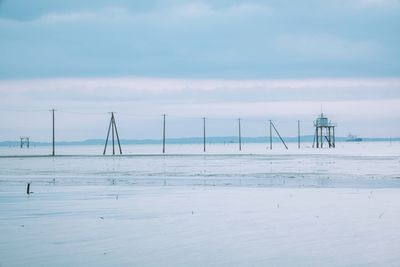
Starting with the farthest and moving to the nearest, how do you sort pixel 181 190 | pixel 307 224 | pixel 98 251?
pixel 181 190 → pixel 307 224 → pixel 98 251

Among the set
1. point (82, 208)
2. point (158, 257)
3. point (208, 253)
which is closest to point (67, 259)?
point (158, 257)

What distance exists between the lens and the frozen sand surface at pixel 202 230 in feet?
25.9

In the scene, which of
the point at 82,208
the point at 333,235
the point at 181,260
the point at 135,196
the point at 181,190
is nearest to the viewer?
the point at 181,260

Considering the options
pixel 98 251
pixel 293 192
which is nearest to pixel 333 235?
pixel 98 251

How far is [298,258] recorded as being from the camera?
25.7 feet

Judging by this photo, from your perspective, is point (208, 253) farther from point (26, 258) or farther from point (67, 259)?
point (26, 258)

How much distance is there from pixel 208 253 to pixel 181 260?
1.88ft

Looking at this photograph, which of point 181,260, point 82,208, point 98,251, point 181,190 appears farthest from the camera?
point 181,190

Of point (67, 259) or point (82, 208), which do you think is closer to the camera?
point (67, 259)

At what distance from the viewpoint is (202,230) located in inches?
402

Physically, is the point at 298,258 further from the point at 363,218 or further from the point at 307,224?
the point at 363,218

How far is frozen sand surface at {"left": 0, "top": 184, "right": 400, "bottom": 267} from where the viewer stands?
25.9 feet

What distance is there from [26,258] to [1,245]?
1171 mm

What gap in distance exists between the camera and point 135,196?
17281 millimetres
